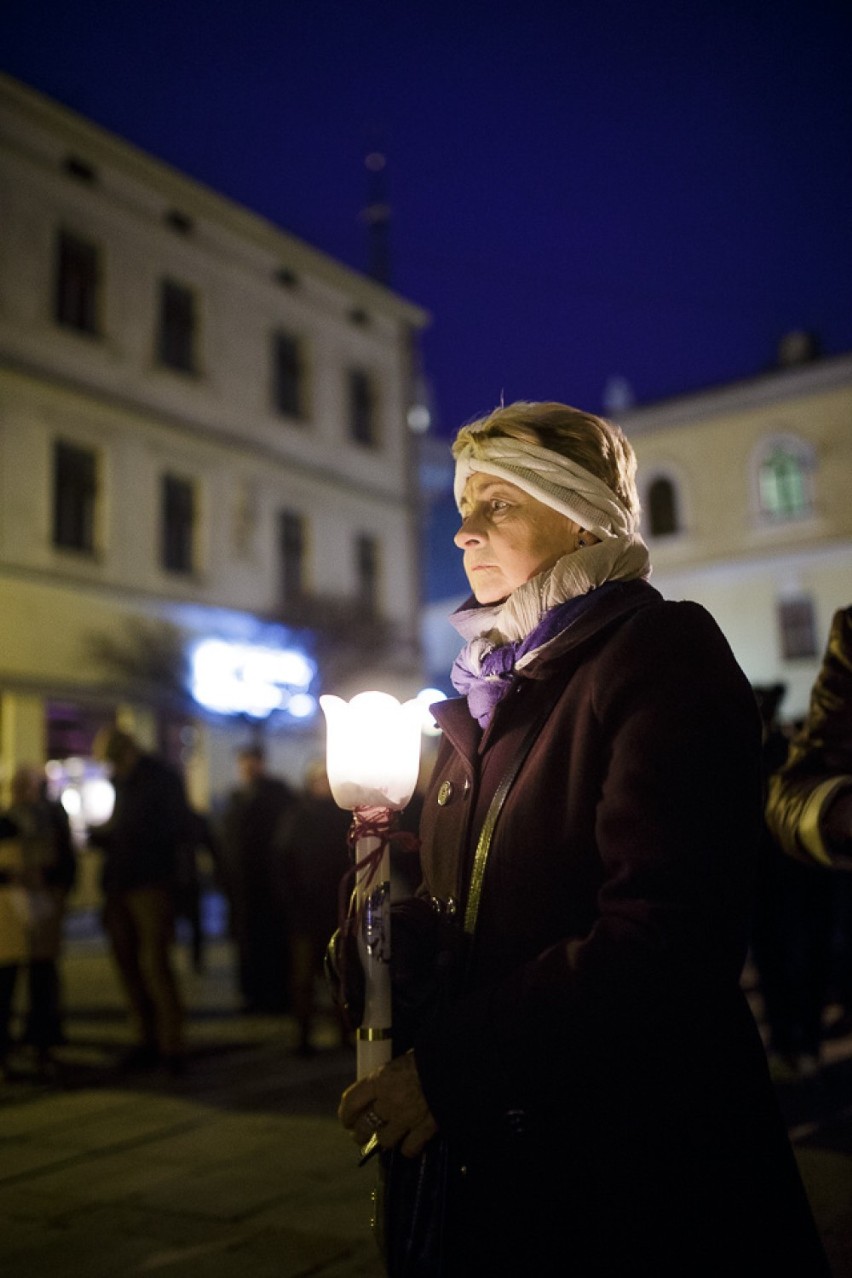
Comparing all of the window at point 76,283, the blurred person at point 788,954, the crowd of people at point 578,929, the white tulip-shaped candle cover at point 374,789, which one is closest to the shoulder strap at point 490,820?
the crowd of people at point 578,929

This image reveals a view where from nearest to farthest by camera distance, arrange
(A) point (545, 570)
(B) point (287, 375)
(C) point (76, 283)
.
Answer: (A) point (545, 570) < (C) point (76, 283) < (B) point (287, 375)

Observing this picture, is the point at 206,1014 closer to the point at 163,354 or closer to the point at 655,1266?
the point at 655,1266

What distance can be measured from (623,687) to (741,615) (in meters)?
30.1

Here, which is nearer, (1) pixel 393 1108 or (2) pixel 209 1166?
(1) pixel 393 1108

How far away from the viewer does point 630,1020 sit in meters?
1.54

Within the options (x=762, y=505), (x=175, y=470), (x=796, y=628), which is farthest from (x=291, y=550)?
(x=796, y=628)

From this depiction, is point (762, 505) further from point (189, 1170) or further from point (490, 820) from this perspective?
point (490, 820)

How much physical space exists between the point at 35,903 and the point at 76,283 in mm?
16393

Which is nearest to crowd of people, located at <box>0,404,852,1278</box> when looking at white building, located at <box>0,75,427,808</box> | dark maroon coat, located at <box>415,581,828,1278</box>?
dark maroon coat, located at <box>415,581,828,1278</box>

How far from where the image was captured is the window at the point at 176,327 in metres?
22.6

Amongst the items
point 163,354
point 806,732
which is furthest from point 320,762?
point 163,354

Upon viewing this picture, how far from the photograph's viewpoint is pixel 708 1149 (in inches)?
61.7

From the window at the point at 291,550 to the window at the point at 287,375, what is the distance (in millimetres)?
2428

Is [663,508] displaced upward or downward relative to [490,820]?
upward
